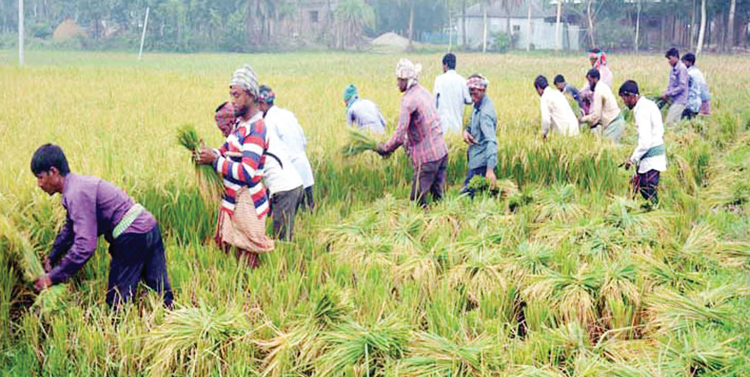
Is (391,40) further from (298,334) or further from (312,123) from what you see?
(298,334)

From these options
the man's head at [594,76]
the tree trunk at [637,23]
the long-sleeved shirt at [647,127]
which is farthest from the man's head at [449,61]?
the tree trunk at [637,23]

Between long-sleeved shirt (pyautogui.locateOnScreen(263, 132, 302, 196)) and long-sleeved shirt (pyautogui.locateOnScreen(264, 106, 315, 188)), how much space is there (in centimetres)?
70

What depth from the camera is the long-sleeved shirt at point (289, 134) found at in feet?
19.1

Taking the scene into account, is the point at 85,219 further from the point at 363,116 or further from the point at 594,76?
the point at 594,76

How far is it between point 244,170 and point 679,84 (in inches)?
325

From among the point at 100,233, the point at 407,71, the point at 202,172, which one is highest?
the point at 407,71

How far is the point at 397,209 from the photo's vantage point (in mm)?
6527

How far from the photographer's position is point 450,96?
884 cm

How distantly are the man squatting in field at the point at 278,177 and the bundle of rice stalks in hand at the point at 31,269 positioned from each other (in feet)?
4.92

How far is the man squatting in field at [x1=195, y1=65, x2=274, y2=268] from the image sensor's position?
457 centimetres

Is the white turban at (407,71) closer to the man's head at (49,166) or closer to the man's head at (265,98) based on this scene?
the man's head at (265,98)

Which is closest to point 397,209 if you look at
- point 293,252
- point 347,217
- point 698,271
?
point 347,217

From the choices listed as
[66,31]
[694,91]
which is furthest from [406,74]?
[66,31]

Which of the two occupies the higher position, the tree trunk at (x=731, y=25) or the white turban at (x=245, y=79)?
the tree trunk at (x=731, y=25)
